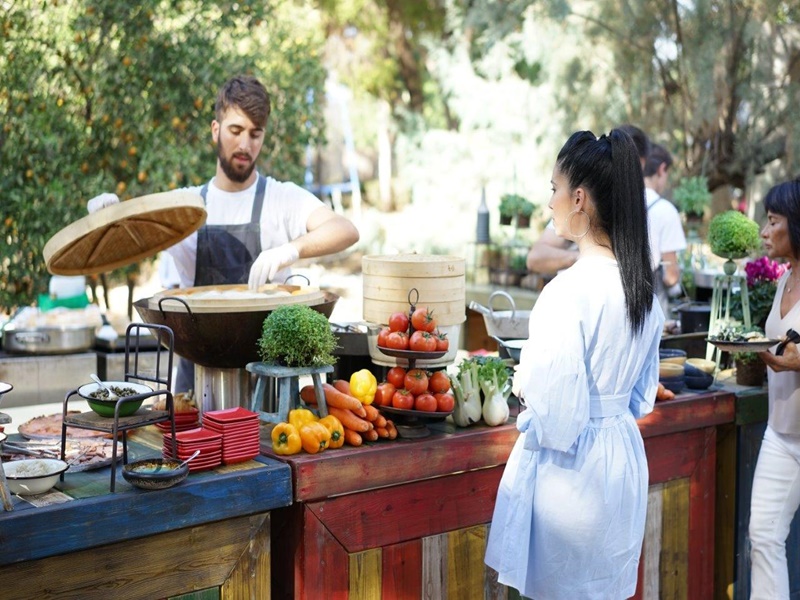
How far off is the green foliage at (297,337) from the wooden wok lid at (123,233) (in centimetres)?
49

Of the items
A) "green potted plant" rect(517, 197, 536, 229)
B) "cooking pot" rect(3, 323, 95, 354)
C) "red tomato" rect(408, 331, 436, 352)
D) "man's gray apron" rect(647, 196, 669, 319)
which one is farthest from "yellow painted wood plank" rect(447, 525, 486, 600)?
"green potted plant" rect(517, 197, 536, 229)

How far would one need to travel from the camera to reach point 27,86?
26.8ft

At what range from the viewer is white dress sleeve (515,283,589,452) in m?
2.48

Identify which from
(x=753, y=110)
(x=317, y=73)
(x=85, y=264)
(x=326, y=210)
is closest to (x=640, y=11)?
(x=753, y=110)

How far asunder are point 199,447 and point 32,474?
433mm

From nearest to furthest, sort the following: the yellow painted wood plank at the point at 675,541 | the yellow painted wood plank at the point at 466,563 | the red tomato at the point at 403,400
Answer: the red tomato at the point at 403,400 → the yellow painted wood plank at the point at 466,563 → the yellow painted wood plank at the point at 675,541

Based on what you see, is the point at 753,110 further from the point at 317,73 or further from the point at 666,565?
the point at 666,565

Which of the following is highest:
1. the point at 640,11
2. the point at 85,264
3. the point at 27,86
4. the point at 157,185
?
the point at 640,11

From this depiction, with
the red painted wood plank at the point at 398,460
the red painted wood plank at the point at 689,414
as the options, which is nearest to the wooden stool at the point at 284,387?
the red painted wood plank at the point at 398,460

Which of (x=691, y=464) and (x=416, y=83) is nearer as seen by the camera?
(x=691, y=464)

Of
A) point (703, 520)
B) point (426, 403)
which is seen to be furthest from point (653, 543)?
point (426, 403)

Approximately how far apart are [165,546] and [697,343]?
113 inches

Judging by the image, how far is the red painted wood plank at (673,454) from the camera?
145 inches

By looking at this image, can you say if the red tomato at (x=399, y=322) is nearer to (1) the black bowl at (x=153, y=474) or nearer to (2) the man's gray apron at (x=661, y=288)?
(1) the black bowl at (x=153, y=474)
